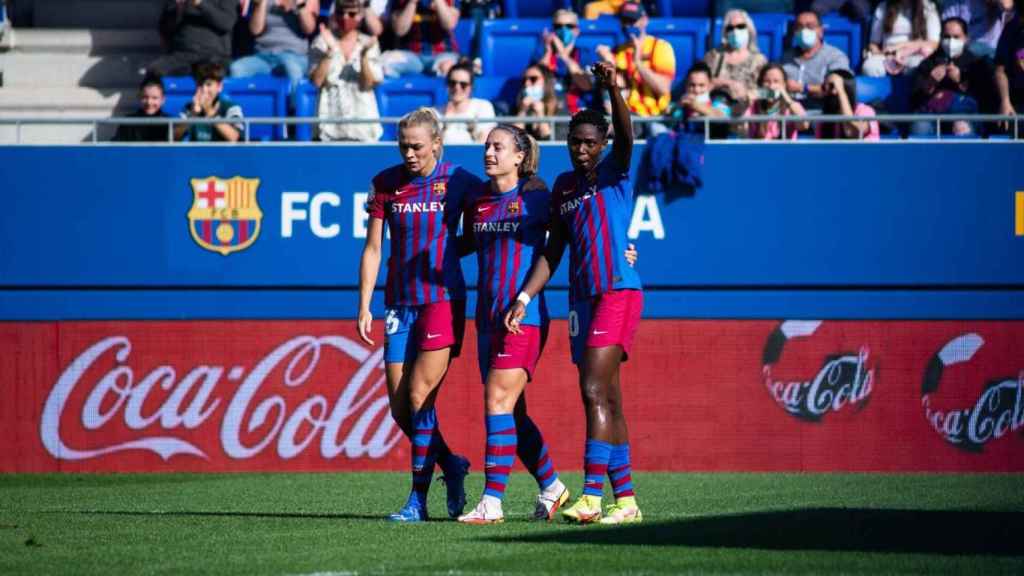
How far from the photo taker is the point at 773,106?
15.3 meters

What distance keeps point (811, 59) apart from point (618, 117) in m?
8.23

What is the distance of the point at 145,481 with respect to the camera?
13609 millimetres

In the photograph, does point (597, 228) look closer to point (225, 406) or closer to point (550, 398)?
point (550, 398)

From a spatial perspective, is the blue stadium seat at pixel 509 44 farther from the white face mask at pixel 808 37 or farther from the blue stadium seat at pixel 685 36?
the white face mask at pixel 808 37

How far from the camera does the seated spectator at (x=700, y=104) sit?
14914 millimetres

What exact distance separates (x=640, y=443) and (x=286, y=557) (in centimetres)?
831

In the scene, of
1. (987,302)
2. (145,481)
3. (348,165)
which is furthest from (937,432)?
(145,481)

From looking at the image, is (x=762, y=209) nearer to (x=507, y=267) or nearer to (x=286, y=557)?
(x=507, y=267)

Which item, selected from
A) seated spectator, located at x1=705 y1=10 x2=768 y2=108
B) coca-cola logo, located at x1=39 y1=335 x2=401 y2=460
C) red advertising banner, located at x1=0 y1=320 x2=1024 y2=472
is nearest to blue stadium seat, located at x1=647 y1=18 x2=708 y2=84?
seated spectator, located at x1=705 y1=10 x2=768 y2=108

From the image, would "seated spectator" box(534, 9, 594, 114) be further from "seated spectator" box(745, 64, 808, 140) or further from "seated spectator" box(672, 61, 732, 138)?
"seated spectator" box(745, 64, 808, 140)

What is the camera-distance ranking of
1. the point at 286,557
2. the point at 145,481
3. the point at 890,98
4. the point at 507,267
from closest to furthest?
1. the point at 286,557
2. the point at 507,267
3. the point at 145,481
4. the point at 890,98

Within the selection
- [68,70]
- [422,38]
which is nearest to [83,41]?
[68,70]

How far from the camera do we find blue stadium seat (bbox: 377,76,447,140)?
1611 centimetres

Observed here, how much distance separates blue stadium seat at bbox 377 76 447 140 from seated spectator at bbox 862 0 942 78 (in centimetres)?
415
